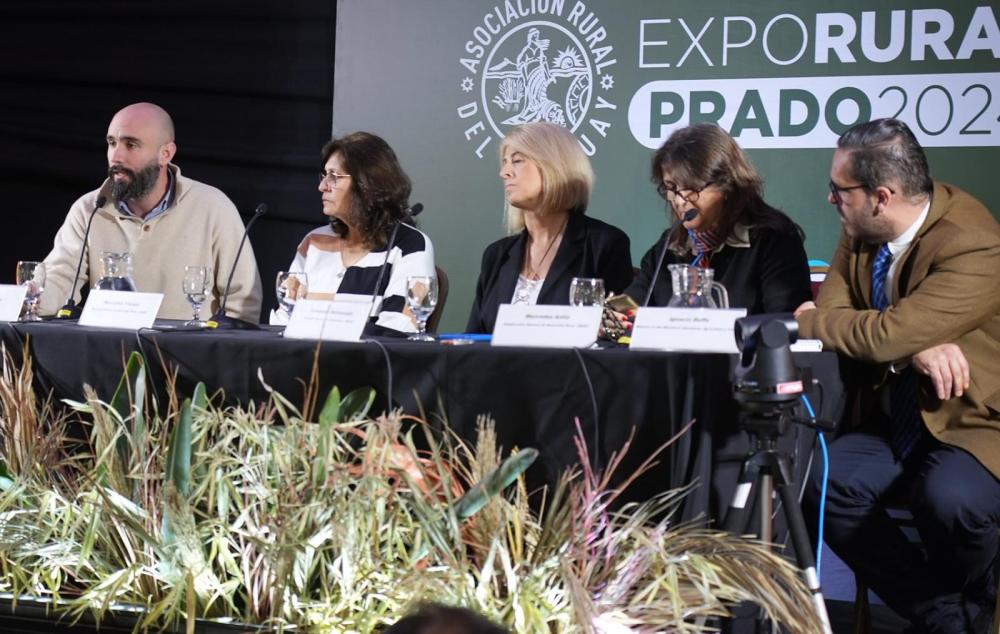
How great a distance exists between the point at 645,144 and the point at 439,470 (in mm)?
2580

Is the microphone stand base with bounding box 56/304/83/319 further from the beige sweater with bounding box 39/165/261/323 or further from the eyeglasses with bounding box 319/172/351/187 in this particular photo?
the eyeglasses with bounding box 319/172/351/187

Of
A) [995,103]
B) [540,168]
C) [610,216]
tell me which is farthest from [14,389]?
[995,103]

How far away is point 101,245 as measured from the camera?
365 cm

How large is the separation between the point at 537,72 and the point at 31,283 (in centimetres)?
207

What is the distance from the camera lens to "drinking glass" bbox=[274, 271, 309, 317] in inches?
106

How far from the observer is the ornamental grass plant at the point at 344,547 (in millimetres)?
1697

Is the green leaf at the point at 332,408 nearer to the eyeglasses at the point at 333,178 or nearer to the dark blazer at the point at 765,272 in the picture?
the dark blazer at the point at 765,272

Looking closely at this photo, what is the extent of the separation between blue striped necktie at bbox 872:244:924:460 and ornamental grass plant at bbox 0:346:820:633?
78 cm

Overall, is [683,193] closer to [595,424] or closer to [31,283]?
[595,424]

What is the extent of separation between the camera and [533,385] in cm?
220

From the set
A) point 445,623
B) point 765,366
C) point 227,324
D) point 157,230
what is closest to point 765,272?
point 765,366

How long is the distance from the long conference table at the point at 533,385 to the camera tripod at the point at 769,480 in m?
0.13

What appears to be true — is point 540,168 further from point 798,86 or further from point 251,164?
point 251,164

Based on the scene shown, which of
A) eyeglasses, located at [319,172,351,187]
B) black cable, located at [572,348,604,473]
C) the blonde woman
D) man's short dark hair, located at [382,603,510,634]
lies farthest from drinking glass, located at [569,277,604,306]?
man's short dark hair, located at [382,603,510,634]
